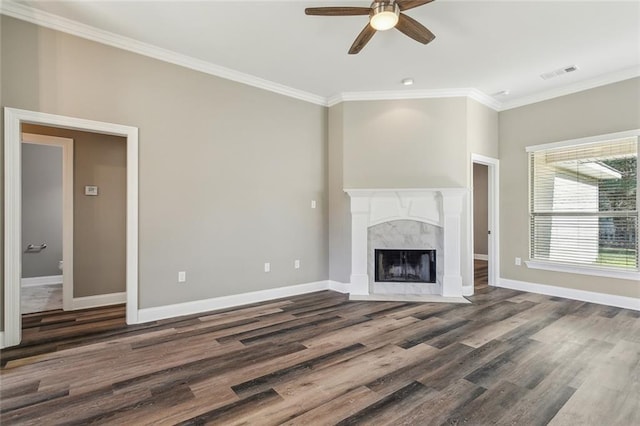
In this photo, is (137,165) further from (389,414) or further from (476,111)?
(476,111)

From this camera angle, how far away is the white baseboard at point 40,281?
5.45 metres

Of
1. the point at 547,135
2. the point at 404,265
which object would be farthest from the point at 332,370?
the point at 547,135

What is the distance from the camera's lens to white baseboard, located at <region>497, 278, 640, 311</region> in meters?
3.95

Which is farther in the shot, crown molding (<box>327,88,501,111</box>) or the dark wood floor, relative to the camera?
crown molding (<box>327,88,501,111</box>)

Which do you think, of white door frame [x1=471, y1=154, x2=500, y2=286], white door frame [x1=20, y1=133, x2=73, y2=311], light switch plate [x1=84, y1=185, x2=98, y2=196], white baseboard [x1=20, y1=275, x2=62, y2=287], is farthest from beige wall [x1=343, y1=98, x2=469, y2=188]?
white baseboard [x1=20, y1=275, x2=62, y2=287]

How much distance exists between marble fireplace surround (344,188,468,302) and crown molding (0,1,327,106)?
196 cm

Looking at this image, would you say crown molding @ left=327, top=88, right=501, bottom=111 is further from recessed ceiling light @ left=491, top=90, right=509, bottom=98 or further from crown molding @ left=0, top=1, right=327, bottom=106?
crown molding @ left=0, top=1, right=327, bottom=106

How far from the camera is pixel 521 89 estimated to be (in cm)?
459

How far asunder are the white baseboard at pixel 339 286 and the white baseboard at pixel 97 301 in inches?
119

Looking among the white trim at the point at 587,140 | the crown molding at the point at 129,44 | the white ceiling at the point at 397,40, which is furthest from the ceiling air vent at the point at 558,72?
the crown molding at the point at 129,44

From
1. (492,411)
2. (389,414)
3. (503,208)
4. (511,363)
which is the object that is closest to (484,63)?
(503,208)

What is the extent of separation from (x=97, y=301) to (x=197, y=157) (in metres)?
2.40

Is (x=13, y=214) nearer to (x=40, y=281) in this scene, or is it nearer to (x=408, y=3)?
(x=40, y=281)

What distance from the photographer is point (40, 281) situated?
5.55 m
